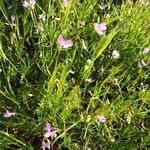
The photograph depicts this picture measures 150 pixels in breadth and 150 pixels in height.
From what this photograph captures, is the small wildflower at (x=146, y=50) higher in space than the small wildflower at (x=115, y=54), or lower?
higher

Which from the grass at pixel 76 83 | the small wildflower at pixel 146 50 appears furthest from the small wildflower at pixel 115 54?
the small wildflower at pixel 146 50

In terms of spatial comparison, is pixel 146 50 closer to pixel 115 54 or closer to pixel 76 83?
pixel 115 54

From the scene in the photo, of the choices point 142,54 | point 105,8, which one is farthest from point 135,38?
point 105,8

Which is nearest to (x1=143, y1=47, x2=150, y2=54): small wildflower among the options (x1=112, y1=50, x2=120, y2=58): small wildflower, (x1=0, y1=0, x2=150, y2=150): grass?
(x1=0, y1=0, x2=150, y2=150): grass

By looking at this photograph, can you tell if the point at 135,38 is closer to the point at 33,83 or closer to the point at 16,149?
the point at 33,83

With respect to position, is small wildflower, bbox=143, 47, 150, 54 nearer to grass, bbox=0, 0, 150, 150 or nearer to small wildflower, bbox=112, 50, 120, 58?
grass, bbox=0, 0, 150, 150

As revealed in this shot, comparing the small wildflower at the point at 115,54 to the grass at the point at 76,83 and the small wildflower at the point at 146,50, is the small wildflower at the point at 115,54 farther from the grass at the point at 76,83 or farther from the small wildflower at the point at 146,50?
the small wildflower at the point at 146,50

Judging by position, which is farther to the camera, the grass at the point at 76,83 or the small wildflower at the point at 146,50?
the small wildflower at the point at 146,50

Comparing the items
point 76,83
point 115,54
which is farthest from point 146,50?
point 76,83
